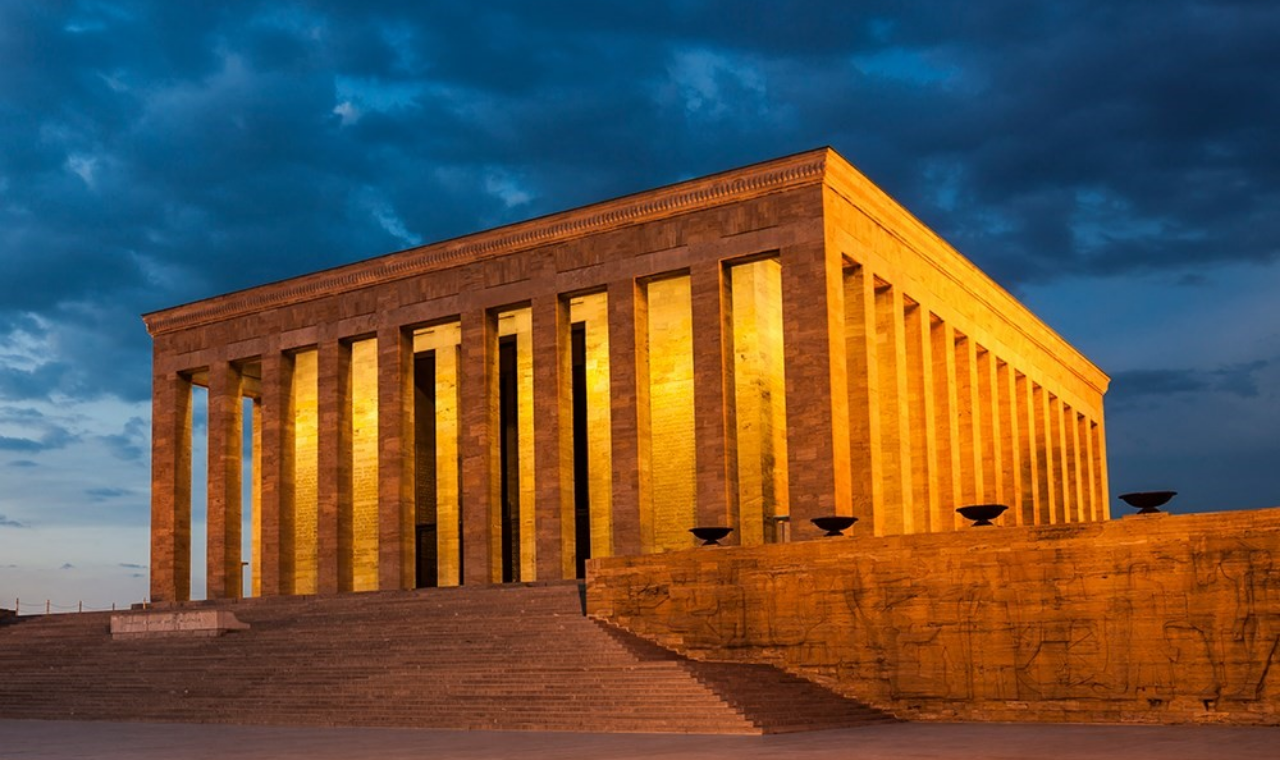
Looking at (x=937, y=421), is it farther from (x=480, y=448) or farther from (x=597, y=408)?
(x=480, y=448)

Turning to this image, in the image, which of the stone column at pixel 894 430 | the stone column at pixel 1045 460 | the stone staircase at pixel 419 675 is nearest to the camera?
the stone staircase at pixel 419 675

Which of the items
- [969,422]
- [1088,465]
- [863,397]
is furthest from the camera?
[1088,465]

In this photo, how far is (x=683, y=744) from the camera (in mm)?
15469

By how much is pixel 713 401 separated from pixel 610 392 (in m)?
2.61

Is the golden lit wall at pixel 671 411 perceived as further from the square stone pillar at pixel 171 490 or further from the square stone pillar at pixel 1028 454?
the square stone pillar at pixel 171 490

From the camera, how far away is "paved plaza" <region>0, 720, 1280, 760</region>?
13.9m

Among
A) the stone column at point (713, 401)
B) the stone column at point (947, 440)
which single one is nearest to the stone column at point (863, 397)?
the stone column at point (713, 401)

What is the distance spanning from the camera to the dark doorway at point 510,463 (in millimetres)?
34500

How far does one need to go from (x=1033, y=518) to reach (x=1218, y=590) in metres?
19.4

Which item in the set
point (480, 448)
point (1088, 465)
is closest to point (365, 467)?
point (480, 448)

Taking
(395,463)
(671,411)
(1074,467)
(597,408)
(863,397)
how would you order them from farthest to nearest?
1. (1074,467)
2. (597,408)
3. (395,463)
4. (671,411)
5. (863,397)

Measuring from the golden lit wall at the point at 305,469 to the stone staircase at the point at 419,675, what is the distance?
7.46 m

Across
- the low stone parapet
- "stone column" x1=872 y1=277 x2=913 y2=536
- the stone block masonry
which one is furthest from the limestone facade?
the low stone parapet

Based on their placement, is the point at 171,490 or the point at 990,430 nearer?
the point at 990,430
